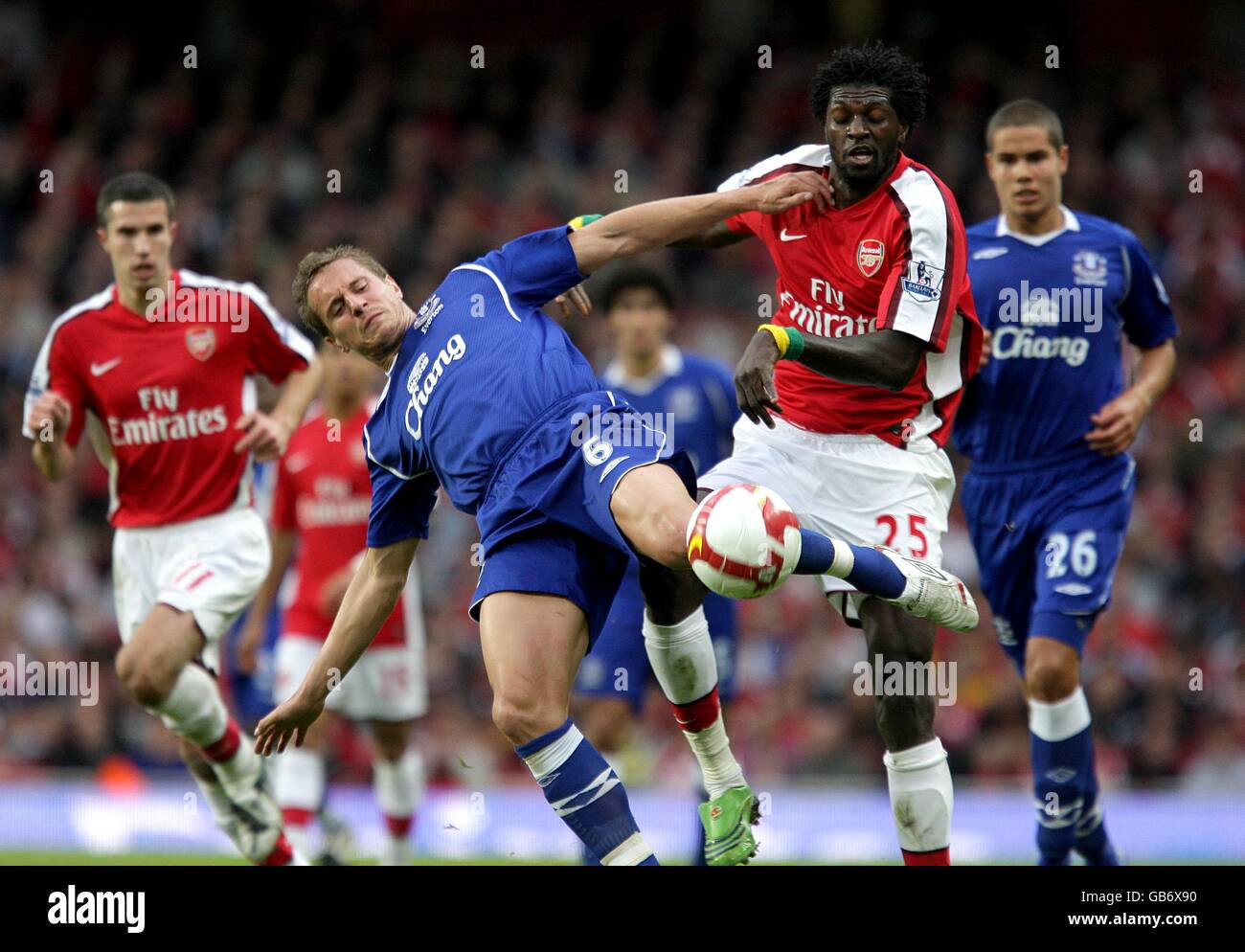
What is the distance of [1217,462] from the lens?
13617 millimetres

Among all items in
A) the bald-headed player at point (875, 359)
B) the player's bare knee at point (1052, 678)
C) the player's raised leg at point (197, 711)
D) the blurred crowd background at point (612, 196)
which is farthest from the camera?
the blurred crowd background at point (612, 196)

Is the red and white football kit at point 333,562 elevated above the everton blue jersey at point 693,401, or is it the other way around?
the everton blue jersey at point 693,401

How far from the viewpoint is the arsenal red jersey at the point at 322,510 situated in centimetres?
942

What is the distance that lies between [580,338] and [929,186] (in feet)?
30.0

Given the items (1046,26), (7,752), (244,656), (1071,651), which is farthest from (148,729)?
(1046,26)

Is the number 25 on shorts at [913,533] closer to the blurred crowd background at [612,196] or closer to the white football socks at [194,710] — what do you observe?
the white football socks at [194,710]

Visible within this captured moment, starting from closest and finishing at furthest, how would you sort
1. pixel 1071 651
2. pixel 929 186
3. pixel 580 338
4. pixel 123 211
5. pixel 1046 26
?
pixel 929 186
pixel 1071 651
pixel 123 211
pixel 580 338
pixel 1046 26

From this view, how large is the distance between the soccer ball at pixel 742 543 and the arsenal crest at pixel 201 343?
3516mm

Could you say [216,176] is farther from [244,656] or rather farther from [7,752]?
[244,656]

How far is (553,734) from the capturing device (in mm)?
5301

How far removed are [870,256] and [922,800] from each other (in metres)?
1.94

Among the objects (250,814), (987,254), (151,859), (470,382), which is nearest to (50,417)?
(250,814)

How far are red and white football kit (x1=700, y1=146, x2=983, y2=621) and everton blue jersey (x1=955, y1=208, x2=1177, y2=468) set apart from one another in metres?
1.01

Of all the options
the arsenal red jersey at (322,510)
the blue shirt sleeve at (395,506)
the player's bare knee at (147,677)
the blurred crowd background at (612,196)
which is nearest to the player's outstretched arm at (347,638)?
the blue shirt sleeve at (395,506)
